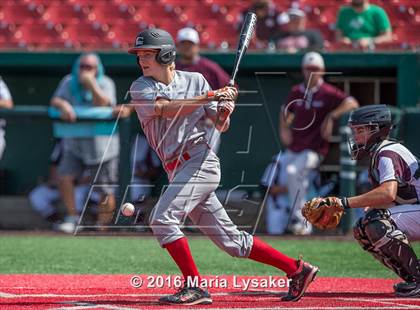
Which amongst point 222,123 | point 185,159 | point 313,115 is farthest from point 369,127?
point 313,115

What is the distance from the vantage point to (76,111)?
10344mm

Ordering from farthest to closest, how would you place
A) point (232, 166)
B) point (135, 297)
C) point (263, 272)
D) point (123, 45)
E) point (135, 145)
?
1. point (123, 45)
2. point (135, 145)
3. point (232, 166)
4. point (263, 272)
5. point (135, 297)

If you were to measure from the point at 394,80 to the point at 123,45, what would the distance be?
11.1ft

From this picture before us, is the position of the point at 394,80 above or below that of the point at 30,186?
above

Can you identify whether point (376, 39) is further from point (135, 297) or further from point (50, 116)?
point (135, 297)

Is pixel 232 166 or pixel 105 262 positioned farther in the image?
pixel 232 166

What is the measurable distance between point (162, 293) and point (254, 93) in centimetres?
508

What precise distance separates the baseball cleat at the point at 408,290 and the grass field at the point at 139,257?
4.50 feet

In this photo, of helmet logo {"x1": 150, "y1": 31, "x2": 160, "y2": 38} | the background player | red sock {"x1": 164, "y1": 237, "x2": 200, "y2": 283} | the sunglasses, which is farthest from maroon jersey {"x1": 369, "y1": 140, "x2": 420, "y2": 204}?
the sunglasses

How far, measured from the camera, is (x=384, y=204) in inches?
227

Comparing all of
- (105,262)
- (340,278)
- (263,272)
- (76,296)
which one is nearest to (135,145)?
(105,262)

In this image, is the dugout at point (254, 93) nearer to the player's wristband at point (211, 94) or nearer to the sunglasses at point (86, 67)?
the sunglasses at point (86, 67)

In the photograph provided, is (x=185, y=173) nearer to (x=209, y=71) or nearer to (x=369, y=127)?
(x=369, y=127)

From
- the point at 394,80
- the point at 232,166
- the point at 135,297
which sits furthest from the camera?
the point at 394,80
